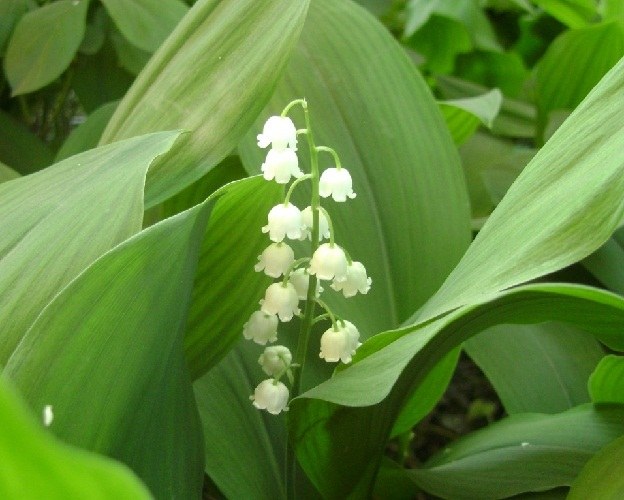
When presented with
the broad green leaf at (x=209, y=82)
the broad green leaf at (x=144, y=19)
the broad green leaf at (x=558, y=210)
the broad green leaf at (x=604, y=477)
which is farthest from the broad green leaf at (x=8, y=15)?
the broad green leaf at (x=604, y=477)

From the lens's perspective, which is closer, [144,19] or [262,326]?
[262,326]

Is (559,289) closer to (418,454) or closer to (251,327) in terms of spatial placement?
(251,327)

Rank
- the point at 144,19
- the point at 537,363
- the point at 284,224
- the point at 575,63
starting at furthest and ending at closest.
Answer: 1. the point at 575,63
2. the point at 144,19
3. the point at 537,363
4. the point at 284,224

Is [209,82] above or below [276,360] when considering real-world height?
above

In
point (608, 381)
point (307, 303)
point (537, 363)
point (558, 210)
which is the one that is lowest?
point (537, 363)

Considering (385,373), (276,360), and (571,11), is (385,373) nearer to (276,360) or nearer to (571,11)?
(276,360)

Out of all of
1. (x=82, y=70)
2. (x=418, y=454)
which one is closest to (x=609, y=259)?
(x=418, y=454)

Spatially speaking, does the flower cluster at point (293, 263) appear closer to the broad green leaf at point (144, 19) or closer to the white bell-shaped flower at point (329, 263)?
the white bell-shaped flower at point (329, 263)

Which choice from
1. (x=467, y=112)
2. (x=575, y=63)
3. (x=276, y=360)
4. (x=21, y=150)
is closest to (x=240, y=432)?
(x=276, y=360)
